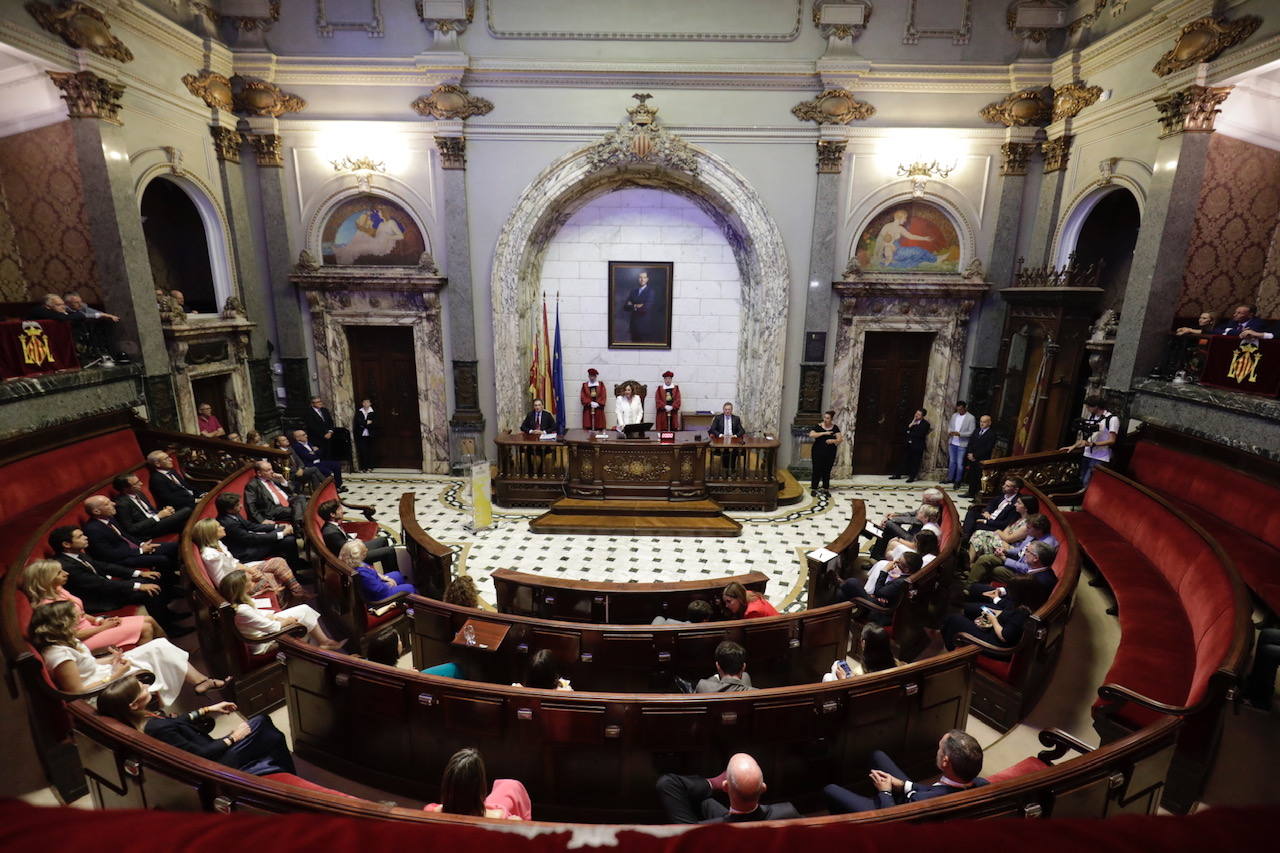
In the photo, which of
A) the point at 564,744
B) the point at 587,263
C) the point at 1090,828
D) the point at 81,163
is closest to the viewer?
the point at 1090,828

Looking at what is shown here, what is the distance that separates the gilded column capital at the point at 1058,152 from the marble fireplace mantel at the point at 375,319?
1042 cm

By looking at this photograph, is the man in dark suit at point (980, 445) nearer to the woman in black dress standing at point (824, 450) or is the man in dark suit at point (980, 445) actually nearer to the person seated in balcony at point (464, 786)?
the woman in black dress standing at point (824, 450)

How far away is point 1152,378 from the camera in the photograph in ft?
24.6

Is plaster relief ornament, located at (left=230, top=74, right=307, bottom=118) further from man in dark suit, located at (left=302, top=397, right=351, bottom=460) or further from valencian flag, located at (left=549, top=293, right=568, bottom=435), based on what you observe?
valencian flag, located at (left=549, top=293, right=568, bottom=435)

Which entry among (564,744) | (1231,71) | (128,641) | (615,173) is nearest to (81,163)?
(128,641)

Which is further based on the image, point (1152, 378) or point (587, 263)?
point (587, 263)

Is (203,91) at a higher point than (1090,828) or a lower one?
higher

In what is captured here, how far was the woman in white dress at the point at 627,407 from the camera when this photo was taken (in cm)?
1038

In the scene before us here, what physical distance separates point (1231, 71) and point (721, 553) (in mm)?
8141

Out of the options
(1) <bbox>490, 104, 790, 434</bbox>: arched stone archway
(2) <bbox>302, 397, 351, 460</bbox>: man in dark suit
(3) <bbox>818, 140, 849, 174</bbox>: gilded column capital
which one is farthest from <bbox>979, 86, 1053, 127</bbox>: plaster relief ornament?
(2) <bbox>302, 397, 351, 460</bbox>: man in dark suit

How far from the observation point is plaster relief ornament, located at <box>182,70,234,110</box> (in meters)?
8.77

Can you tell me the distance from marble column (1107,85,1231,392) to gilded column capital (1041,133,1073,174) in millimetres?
1992

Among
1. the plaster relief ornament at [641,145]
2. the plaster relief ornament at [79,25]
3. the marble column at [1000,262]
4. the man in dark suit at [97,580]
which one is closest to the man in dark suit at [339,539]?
the man in dark suit at [97,580]

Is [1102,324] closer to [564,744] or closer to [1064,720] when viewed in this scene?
[1064,720]
